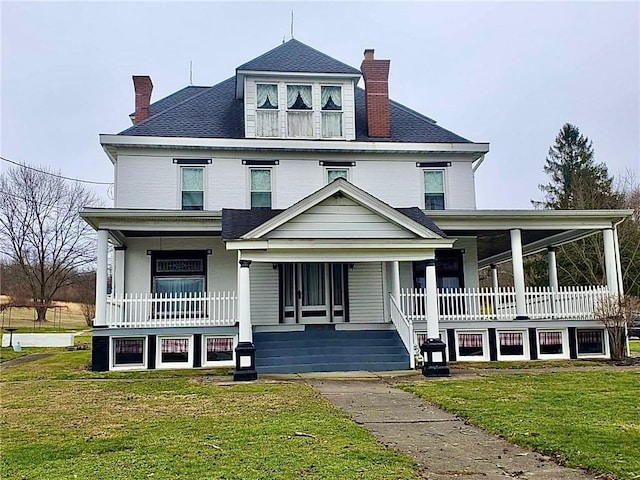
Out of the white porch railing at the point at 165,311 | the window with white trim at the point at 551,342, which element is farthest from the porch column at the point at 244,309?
the window with white trim at the point at 551,342

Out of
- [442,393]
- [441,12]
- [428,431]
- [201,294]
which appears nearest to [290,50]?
[441,12]

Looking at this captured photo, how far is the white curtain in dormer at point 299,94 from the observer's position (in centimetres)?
1862

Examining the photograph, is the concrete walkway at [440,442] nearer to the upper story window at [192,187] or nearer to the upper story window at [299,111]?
the upper story window at [192,187]

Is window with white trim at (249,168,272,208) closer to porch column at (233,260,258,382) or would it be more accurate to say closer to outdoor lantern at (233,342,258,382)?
porch column at (233,260,258,382)

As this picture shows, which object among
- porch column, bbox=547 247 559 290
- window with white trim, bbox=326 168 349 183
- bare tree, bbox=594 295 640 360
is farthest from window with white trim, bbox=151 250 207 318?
bare tree, bbox=594 295 640 360

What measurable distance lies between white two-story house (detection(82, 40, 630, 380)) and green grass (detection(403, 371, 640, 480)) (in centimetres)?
256

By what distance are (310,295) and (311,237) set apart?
14.2 feet

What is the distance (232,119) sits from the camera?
760 inches

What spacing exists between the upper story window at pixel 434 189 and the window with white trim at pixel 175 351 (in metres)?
8.48

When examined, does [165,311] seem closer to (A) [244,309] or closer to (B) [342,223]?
(A) [244,309]

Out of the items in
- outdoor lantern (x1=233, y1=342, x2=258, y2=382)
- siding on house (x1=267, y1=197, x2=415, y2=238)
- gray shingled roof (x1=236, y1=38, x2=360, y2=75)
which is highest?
gray shingled roof (x1=236, y1=38, x2=360, y2=75)

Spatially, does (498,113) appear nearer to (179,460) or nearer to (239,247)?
(239,247)

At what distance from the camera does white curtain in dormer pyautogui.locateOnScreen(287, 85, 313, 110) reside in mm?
18625

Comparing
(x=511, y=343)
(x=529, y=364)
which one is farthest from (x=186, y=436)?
(x=511, y=343)
